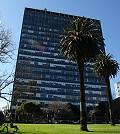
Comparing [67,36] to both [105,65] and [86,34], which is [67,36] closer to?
[86,34]

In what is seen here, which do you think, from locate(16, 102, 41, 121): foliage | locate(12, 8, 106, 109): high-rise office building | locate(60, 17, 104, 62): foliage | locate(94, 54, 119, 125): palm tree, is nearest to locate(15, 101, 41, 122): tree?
locate(16, 102, 41, 121): foliage

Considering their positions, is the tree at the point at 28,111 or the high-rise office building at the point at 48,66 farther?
the high-rise office building at the point at 48,66

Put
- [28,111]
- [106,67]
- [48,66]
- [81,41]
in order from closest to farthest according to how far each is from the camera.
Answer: [81,41] < [106,67] < [28,111] < [48,66]

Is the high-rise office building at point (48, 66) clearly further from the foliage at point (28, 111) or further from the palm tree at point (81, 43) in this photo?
the palm tree at point (81, 43)

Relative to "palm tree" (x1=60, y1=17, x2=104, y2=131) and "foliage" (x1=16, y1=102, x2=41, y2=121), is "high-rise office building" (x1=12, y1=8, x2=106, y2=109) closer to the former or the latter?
"foliage" (x1=16, y1=102, x2=41, y2=121)

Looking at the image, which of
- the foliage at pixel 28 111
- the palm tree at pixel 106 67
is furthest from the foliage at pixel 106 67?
the foliage at pixel 28 111

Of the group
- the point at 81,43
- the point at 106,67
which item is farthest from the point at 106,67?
the point at 81,43

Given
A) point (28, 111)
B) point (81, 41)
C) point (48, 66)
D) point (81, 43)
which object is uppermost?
Result: point (48, 66)

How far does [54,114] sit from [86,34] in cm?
8769

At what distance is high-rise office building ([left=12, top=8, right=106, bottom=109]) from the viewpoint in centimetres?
14525

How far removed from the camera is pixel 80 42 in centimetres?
4172

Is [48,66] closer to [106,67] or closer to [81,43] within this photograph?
[106,67]

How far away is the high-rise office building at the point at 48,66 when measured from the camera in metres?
145

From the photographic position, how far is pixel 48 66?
152 m
